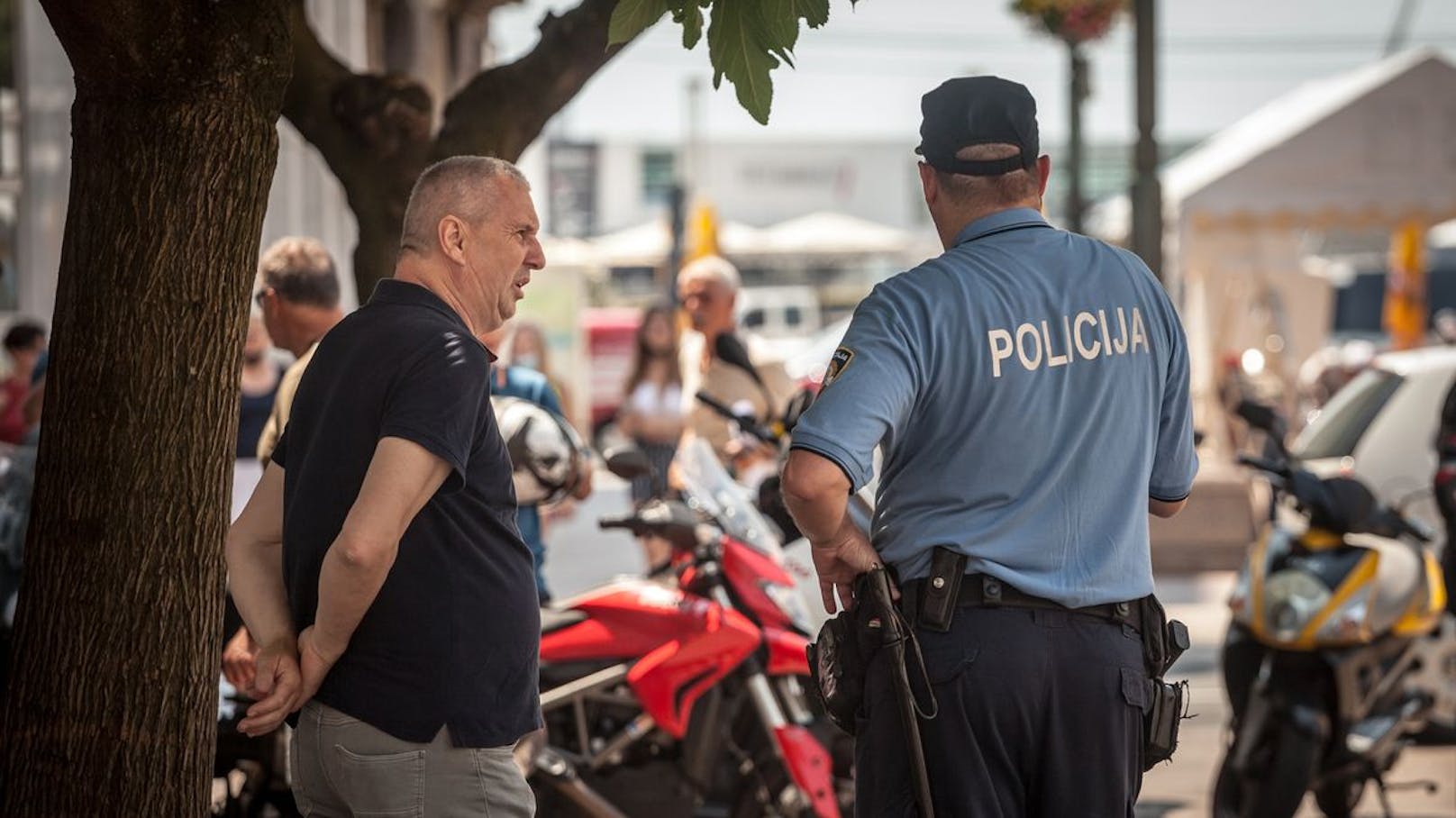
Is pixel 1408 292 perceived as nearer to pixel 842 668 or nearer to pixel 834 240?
pixel 834 240

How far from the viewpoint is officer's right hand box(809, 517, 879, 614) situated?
345cm

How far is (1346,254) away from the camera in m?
49.9

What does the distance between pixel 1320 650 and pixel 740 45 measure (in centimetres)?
382

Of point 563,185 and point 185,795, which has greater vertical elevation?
point 563,185

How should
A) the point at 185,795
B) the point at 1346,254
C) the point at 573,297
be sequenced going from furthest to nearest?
the point at 1346,254, the point at 573,297, the point at 185,795

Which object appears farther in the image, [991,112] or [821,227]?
[821,227]

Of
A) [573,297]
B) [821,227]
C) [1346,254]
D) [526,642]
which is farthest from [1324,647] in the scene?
[1346,254]

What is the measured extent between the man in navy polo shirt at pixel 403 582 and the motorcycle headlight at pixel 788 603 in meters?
2.26

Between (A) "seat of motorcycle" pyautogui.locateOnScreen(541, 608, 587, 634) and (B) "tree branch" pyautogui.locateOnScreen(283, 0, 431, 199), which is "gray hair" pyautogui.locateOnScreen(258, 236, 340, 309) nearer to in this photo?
(B) "tree branch" pyautogui.locateOnScreen(283, 0, 431, 199)

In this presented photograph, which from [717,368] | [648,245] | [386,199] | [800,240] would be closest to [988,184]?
[386,199]

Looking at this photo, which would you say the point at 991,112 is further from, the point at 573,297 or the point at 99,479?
the point at 573,297

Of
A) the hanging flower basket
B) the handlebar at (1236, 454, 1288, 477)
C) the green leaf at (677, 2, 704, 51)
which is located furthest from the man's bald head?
the hanging flower basket

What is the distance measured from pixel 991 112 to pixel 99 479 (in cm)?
164

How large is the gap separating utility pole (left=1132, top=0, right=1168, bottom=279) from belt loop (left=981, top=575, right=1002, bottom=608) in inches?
361
